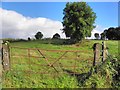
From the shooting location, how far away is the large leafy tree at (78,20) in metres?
44.1

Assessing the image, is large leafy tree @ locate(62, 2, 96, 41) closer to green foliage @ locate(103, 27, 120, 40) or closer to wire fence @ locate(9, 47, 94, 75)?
green foliage @ locate(103, 27, 120, 40)

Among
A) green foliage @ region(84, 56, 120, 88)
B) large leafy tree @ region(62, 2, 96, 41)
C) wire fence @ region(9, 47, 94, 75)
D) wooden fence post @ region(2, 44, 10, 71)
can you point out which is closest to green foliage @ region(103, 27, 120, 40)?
large leafy tree @ region(62, 2, 96, 41)

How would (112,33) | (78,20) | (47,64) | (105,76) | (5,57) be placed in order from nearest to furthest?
(5,57) < (105,76) < (47,64) < (78,20) < (112,33)

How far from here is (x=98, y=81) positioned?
11273 millimetres

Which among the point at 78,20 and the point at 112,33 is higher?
the point at 78,20

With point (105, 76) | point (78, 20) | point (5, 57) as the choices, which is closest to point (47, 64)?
point (5, 57)

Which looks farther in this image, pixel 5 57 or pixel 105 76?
pixel 105 76

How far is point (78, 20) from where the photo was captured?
44.0 meters

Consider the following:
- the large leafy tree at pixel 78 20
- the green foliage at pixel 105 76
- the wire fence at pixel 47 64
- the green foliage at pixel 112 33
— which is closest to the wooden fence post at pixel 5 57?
the wire fence at pixel 47 64

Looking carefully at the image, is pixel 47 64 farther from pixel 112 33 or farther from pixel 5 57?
pixel 112 33

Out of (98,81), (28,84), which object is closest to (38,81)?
(28,84)

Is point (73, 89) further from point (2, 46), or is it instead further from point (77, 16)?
point (77, 16)

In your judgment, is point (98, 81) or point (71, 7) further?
point (71, 7)

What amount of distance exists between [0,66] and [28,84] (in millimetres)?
1197
